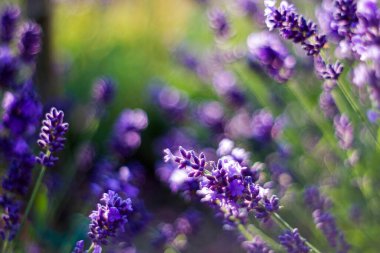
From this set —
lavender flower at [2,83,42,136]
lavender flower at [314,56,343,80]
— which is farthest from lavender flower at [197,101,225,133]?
lavender flower at [314,56,343,80]

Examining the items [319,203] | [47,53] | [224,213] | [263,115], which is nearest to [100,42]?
[47,53]

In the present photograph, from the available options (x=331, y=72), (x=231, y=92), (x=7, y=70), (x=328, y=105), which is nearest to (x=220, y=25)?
(x=231, y=92)

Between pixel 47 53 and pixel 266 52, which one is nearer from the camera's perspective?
pixel 266 52

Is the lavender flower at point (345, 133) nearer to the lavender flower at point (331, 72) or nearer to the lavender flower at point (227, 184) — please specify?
the lavender flower at point (331, 72)

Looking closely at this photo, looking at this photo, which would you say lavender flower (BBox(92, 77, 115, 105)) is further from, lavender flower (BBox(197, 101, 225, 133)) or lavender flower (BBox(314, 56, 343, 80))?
lavender flower (BBox(314, 56, 343, 80))

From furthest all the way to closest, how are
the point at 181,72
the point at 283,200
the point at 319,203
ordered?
the point at 181,72, the point at 283,200, the point at 319,203

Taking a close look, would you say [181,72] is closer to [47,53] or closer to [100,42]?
[100,42]

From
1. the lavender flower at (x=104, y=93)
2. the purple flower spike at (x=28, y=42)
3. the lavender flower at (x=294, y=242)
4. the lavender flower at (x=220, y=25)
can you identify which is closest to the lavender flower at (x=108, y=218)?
the lavender flower at (x=294, y=242)
